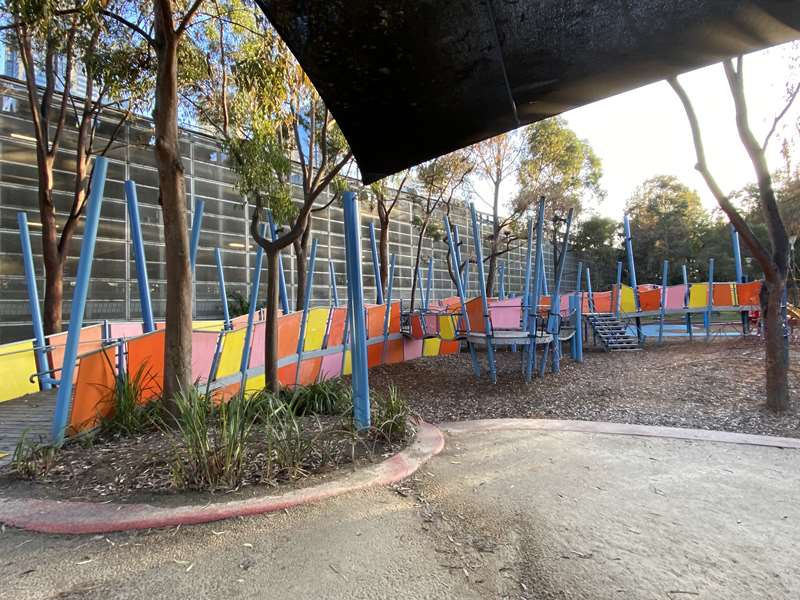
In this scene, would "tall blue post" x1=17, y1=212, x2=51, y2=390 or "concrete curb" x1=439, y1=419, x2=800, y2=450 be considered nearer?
"concrete curb" x1=439, y1=419, x2=800, y2=450

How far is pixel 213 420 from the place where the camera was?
4.37 metres

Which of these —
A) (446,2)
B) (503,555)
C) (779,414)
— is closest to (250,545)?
(503,555)

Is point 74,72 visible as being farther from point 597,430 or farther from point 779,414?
point 779,414

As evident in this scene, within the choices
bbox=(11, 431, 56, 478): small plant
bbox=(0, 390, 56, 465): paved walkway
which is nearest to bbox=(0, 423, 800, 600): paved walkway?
bbox=(11, 431, 56, 478): small plant

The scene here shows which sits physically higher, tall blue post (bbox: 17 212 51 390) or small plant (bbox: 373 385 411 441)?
tall blue post (bbox: 17 212 51 390)

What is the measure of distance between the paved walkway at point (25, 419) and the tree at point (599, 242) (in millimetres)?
36641

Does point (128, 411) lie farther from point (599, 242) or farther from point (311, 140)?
point (599, 242)

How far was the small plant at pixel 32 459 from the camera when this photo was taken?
362 centimetres

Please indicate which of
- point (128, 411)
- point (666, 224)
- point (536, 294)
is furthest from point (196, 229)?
point (666, 224)

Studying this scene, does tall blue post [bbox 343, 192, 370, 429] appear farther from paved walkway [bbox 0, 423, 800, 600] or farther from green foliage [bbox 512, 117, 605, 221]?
green foliage [bbox 512, 117, 605, 221]

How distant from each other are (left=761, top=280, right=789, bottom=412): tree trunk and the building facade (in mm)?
8429

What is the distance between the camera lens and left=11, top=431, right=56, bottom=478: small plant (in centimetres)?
362

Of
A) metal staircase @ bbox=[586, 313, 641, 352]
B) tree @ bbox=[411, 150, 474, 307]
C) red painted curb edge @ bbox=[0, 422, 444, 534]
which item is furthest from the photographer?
tree @ bbox=[411, 150, 474, 307]

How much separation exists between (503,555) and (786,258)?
20.3ft
